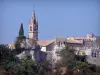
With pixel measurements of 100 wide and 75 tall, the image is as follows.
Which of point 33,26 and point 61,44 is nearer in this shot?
point 61,44

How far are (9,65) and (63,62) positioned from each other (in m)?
1.74

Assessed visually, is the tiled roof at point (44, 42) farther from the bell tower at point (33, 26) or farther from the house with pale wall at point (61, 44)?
the bell tower at point (33, 26)

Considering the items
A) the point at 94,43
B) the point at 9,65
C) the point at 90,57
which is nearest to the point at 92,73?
the point at 9,65

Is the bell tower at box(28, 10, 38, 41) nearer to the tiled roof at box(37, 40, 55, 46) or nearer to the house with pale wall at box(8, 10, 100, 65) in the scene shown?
the house with pale wall at box(8, 10, 100, 65)

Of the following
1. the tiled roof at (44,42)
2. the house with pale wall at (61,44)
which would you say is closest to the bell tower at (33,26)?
the house with pale wall at (61,44)

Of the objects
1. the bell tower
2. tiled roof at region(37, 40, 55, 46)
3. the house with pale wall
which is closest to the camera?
the house with pale wall

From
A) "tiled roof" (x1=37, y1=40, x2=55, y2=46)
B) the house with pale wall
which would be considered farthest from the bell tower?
"tiled roof" (x1=37, y1=40, x2=55, y2=46)

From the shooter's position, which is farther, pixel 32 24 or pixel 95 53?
pixel 32 24

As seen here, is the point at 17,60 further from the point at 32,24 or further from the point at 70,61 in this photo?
the point at 32,24

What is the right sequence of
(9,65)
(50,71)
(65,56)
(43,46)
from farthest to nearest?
1. (43,46)
2. (65,56)
3. (50,71)
4. (9,65)

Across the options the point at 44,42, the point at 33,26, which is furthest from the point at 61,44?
the point at 33,26

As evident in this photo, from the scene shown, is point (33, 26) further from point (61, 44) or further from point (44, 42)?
point (61, 44)

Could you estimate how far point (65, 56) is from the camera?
35.7 ft

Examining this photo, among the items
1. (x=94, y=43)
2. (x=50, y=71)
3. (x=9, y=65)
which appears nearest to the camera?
(x=9, y=65)
